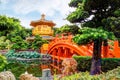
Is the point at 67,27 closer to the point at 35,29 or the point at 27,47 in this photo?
the point at 27,47

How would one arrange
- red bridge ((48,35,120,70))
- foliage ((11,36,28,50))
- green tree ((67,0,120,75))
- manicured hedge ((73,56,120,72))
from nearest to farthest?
green tree ((67,0,120,75)), manicured hedge ((73,56,120,72)), red bridge ((48,35,120,70)), foliage ((11,36,28,50))

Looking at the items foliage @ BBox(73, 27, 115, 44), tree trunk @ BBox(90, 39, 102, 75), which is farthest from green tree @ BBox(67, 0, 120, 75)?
foliage @ BBox(73, 27, 115, 44)

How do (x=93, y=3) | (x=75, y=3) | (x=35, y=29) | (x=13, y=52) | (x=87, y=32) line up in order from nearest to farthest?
(x=87, y=32) → (x=93, y=3) → (x=75, y=3) → (x=13, y=52) → (x=35, y=29)

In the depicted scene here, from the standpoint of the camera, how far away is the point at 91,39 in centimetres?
A: 1155

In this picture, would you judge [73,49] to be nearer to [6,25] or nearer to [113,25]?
[113,25]

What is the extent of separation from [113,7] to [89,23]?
1250mm

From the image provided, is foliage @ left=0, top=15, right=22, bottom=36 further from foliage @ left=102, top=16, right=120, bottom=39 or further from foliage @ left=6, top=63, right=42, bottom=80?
foliage @ left=102, top=16, right=120, bottom=39

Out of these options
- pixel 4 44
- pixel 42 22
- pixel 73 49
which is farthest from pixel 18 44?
pixel 73 49

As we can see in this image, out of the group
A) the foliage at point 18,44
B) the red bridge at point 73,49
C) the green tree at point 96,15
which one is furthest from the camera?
the foliage at point 18,44

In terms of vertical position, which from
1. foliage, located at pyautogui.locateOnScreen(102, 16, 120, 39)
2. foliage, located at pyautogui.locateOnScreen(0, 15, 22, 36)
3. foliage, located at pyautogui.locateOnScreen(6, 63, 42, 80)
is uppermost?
foliage, located at pyautogui.locateOnScreen(0, 15, 22, 36)

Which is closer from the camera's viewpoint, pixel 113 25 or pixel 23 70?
pixel 113 25

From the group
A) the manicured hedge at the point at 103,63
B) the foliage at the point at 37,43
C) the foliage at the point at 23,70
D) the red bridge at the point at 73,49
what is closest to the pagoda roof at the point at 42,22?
the foliage at the point at 37,43

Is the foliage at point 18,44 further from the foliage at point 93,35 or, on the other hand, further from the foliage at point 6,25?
the foliage at point 93,35

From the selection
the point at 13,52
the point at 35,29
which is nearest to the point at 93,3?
the point at 13,52
